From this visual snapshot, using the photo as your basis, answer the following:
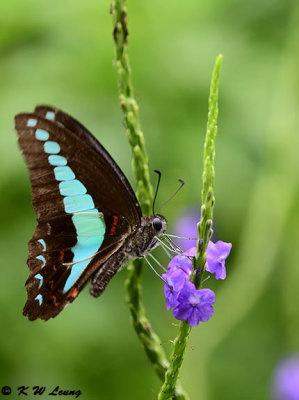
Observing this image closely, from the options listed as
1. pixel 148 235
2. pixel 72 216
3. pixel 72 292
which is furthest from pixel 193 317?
pixel 72 216

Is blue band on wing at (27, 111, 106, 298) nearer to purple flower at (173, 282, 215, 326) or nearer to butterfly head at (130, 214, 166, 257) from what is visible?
butterfly head at (130, 214, 166, 257)

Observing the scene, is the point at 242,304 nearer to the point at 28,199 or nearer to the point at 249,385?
the point at 249,385

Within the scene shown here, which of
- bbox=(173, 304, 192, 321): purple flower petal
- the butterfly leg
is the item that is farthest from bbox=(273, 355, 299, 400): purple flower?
bbox=(173, 304, 192, 321): purple flower petal

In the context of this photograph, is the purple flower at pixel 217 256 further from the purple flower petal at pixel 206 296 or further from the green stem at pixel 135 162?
the green stem at pixel 135 162

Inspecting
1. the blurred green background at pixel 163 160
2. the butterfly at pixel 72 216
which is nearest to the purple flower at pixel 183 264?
the butterfly at pixel 72 216

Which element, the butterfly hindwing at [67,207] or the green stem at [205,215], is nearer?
the green stem at [205,215]

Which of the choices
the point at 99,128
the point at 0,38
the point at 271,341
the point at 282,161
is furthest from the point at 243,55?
the point at 271,341
